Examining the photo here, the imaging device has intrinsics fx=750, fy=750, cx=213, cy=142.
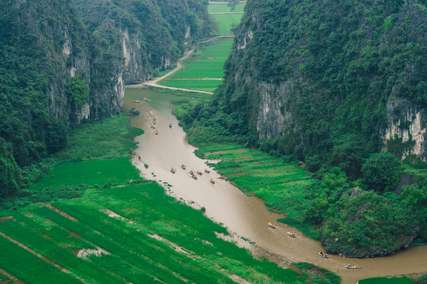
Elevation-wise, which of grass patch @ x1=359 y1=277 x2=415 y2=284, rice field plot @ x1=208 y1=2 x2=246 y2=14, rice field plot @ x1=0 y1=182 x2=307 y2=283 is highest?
rice field plot @ x1=208 y1=2 x2=246 y2=14

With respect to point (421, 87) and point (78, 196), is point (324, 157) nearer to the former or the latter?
point (421, 87)

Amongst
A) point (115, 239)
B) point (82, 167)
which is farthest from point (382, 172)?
point (82, 167)

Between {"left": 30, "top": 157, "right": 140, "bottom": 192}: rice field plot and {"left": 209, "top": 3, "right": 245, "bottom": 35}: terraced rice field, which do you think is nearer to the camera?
{"left": 30, "top": 157, "right": 140, "bottom": 192}: rice field plot

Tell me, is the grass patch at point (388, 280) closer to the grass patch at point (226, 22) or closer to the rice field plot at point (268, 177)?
the rice field plot at point (268, 177)

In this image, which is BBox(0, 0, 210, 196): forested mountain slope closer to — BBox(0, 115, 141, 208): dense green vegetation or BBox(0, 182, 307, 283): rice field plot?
BBox(0, 115, 141, 208): dense green vegetation

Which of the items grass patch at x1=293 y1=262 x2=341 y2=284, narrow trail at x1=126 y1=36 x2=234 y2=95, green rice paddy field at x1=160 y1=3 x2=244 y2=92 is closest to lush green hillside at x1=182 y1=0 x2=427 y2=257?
grass patch at x1=293 y1=262 x2=341 y2=284

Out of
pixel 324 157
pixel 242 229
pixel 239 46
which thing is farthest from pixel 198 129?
pixel 242 229
